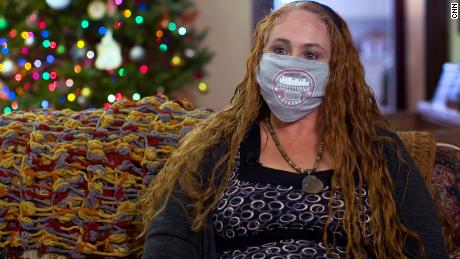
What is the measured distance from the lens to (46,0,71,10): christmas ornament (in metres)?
3.98

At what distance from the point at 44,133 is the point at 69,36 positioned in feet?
7.35

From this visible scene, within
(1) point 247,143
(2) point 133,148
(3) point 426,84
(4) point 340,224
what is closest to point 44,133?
(2) point 133,148

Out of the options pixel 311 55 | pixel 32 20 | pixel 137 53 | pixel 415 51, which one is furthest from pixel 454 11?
pixel 311 55

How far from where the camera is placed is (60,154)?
1.95 m

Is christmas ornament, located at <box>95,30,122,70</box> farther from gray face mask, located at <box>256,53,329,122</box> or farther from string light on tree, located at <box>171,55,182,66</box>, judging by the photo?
gray face mask, located at <box>256,53,329,122</box>

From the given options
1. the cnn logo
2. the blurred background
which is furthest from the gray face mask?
the cnn logo

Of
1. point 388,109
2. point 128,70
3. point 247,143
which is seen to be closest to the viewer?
point 247,143

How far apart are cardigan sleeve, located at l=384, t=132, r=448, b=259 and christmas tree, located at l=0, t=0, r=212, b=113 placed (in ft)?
7.80

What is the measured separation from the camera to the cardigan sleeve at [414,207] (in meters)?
1.74

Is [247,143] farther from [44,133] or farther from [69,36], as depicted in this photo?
[69,36]

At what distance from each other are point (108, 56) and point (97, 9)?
258 mm

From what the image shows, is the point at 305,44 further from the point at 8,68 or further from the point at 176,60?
the point at 8,68

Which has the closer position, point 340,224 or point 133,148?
point 340,224

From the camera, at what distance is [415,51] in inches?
234
